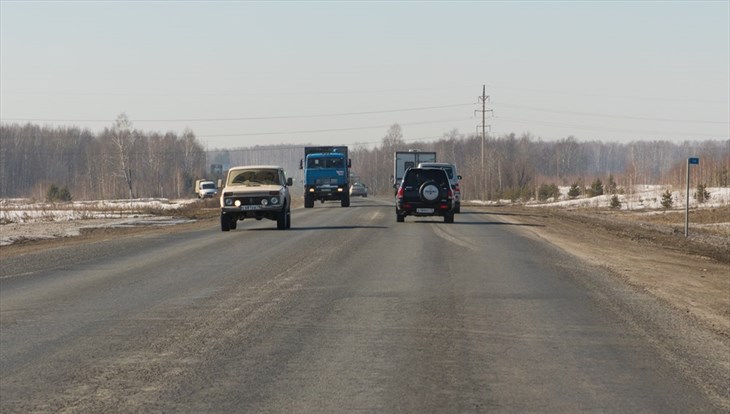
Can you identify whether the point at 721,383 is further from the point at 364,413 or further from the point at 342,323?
the point at 342,323

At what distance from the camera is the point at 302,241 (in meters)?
26.7

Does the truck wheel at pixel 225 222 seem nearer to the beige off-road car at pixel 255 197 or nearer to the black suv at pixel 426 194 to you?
the beige off-road car at pixel 255 197

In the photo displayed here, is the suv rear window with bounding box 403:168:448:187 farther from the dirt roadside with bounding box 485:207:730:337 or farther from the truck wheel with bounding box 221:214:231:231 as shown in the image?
the truck wheel with bounding box 221:214:231:231

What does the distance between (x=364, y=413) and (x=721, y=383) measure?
12.5ft

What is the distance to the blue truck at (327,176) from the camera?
181ft

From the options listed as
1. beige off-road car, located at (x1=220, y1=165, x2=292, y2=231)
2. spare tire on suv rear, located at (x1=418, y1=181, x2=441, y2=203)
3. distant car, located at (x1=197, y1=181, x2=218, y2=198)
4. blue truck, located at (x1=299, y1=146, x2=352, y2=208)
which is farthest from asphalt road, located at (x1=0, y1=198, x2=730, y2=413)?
distant car, located at (x1=197, y1=181, x2=218, y2=198)

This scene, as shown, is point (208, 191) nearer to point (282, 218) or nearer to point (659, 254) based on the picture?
point (282, 218)

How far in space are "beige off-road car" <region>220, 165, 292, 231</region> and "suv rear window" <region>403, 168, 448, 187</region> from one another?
4.85m

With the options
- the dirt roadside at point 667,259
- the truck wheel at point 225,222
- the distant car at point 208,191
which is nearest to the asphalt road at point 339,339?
the dirt roadside at point 667,259

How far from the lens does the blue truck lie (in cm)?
5531

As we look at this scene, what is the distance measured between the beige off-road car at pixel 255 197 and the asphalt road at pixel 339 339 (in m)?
10.1

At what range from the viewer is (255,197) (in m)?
31.4

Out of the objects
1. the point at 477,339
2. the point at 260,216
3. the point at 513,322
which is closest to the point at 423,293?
the point at 513,322

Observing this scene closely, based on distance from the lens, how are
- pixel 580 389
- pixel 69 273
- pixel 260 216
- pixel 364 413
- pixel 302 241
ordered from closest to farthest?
1. pixel 364 413
2. pixel 580 389
3. pixel 69 273
4. pixel 302 241
5. pixel 260 216
